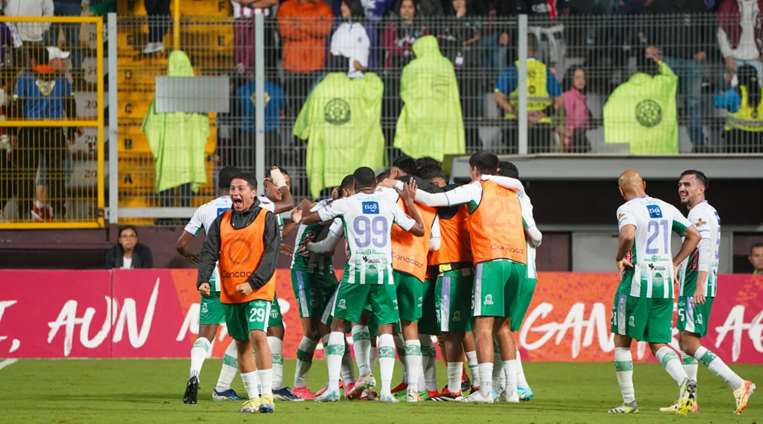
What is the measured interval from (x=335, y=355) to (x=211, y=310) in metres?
1.37

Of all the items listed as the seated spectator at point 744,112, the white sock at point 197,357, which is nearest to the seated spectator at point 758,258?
the seated spectator at point 744,112

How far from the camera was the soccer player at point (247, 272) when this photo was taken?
1196 centimetres

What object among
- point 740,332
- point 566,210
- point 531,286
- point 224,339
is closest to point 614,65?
point 566,210

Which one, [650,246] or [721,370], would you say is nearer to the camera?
[650,246]

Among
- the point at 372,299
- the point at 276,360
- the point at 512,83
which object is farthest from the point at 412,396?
the point at 512,83

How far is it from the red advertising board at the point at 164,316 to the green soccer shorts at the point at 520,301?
6.14m

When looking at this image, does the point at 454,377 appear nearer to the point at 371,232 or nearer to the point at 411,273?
the point at 411,273

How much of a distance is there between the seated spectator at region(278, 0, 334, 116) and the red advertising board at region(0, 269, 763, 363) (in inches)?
118

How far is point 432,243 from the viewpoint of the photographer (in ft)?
44.8

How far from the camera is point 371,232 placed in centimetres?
1329

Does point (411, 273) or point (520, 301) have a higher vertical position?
point (411, 273)

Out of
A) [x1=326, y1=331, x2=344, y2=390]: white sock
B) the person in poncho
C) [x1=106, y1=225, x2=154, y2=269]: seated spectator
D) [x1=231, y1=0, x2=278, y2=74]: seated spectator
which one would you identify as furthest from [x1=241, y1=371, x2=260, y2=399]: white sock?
[x1=231, y1=0, x2=278, y2=74]: seated spectator

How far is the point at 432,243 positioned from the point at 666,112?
8.66 metres

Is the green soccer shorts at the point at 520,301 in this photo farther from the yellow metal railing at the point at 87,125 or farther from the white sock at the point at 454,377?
the yellow metal railing at the point at 87,125
